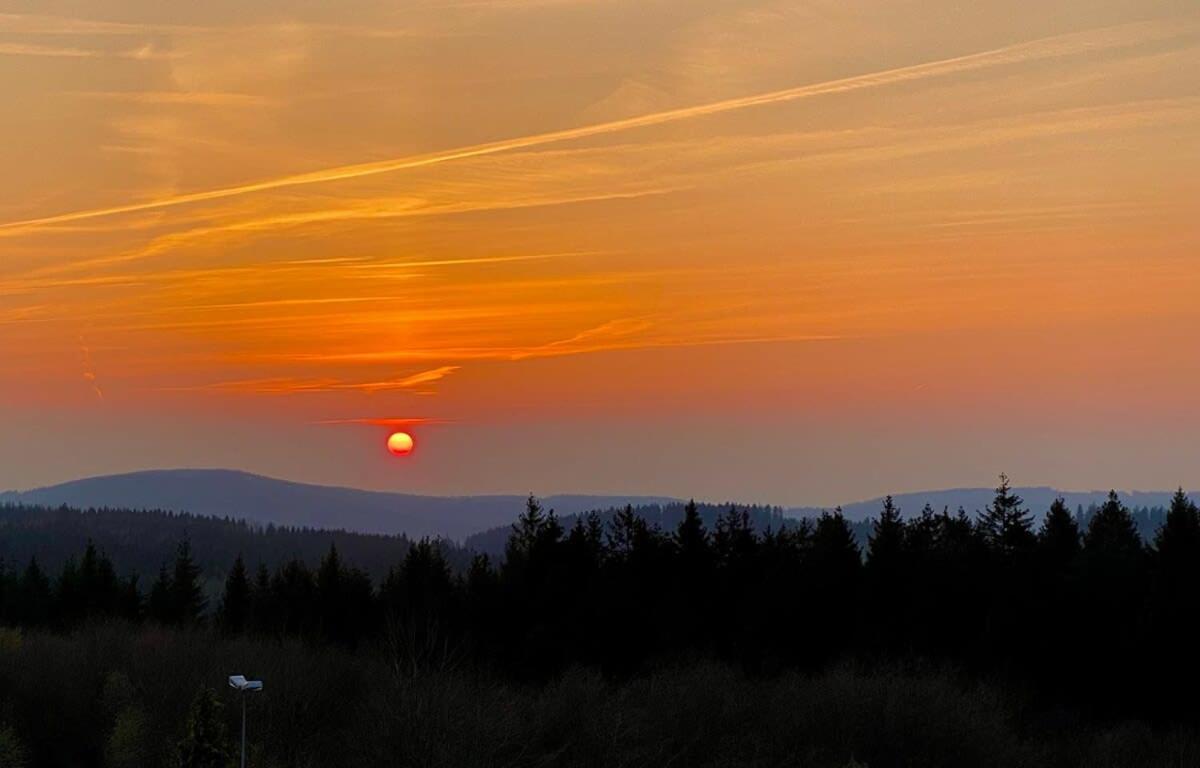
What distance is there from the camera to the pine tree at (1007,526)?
61.1 m

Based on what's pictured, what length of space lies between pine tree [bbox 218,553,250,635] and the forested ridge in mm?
8468

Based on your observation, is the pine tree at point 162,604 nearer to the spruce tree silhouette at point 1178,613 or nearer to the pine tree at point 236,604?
the pine tree at point 236,604

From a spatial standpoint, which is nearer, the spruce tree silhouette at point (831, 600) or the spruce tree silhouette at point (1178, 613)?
the spruce tree silhouette at point (1178, 613)

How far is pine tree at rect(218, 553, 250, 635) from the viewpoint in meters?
80.9

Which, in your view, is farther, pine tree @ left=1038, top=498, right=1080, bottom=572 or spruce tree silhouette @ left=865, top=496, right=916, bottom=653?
pine tree @ left=1038, top=498, right=1080, bottom=572

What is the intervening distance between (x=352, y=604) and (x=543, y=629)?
19687mm

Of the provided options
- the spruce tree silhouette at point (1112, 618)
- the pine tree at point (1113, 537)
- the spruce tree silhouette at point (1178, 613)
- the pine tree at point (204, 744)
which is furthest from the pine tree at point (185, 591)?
the spruce tree silhouette at point (1178, 613)

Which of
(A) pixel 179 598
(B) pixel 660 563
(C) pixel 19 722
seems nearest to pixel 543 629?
(B) pixel 660 563

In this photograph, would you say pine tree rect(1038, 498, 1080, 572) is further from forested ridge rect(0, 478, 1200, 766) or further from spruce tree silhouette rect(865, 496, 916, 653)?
spruce tree silhouette rect(865, 496, 916, 653)

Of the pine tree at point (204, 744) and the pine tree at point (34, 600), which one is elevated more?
the pine tree at point (34, 600)

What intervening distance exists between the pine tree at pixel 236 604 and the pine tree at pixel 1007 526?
46.1 metres

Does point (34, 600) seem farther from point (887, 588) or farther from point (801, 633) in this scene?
point (887, 588)

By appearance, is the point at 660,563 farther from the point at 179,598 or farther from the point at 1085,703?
the point at 179,598

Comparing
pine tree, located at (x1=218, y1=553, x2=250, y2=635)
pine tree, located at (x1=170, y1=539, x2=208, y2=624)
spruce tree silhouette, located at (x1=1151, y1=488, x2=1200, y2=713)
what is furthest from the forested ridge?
pine tree, located at (x1=170, y1=539, x2=208, y2=624)
